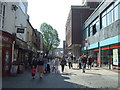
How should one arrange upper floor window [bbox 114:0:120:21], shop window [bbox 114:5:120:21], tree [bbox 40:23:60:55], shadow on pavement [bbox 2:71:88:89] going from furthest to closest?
tree [bbox 40:23:60:55] → shop window [bbox 114:5:120:21] → upper floor window [bbox 114:0:120:21] → shadow on pavement [bbox 2:71:88:89]

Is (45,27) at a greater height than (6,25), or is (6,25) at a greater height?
(45,27)

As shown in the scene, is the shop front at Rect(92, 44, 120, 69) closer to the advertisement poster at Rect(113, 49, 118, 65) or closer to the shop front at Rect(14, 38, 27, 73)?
the advertisement poster at Rect(113, 49, 118, 65)

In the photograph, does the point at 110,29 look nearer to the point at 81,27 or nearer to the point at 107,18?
the point at 107,18

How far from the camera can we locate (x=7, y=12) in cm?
1490

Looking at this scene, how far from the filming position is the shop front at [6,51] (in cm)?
1280

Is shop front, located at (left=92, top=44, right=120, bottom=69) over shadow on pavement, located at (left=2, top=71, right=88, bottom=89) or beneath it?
over

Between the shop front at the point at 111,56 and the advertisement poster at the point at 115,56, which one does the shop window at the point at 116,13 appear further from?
the advertisement poster at the point at 115,56

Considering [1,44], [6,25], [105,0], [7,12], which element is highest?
[105,0]

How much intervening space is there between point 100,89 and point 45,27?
61.6 metres

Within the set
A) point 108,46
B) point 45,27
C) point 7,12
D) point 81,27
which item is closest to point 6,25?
point 7,12

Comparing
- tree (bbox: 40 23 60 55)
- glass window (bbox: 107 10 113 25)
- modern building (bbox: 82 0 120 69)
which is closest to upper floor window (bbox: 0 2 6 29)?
modern building (bbox: 82 0 120 69)

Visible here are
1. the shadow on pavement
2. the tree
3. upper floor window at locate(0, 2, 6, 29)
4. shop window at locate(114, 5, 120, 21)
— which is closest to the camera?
the shadow on pavement

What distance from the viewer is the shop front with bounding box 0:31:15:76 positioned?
1280 cm

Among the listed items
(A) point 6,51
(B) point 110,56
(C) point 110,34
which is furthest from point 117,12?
(A) point 6,51
